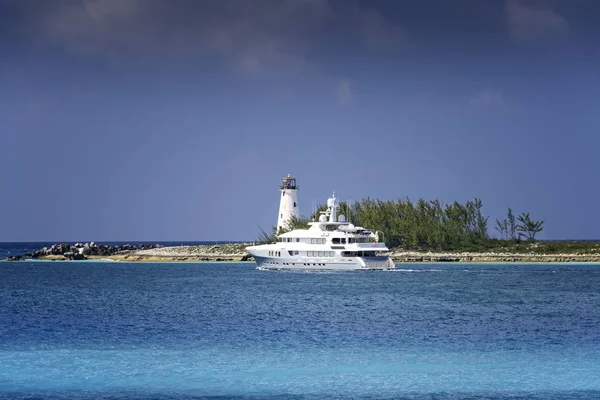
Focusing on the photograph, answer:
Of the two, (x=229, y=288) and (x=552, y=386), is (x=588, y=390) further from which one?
(x=229, y=288)

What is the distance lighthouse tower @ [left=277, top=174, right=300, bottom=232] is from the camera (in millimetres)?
118875

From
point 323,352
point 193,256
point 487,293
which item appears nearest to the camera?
point 323,352

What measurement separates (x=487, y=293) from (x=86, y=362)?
1400 inches

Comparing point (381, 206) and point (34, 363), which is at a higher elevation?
point (381, 206)

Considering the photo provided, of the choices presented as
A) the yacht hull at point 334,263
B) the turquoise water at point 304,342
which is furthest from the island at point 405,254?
the turquoise water at point 304,342

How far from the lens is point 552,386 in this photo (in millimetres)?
25938

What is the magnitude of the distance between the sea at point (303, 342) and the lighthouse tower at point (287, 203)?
53.1 meters

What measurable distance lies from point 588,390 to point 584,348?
7.96 meters

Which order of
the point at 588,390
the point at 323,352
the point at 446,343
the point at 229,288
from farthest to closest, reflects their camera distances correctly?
1. the point at 229,288
2. the point at 446,343
3. the point at 323,352
4. the point at 588,390

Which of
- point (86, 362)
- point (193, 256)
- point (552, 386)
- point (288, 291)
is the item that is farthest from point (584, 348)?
point (193, 256)

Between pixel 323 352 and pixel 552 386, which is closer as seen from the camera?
pixel 552 386

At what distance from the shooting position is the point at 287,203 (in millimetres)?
119688

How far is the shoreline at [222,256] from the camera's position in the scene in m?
111

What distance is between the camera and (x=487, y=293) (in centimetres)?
5950
